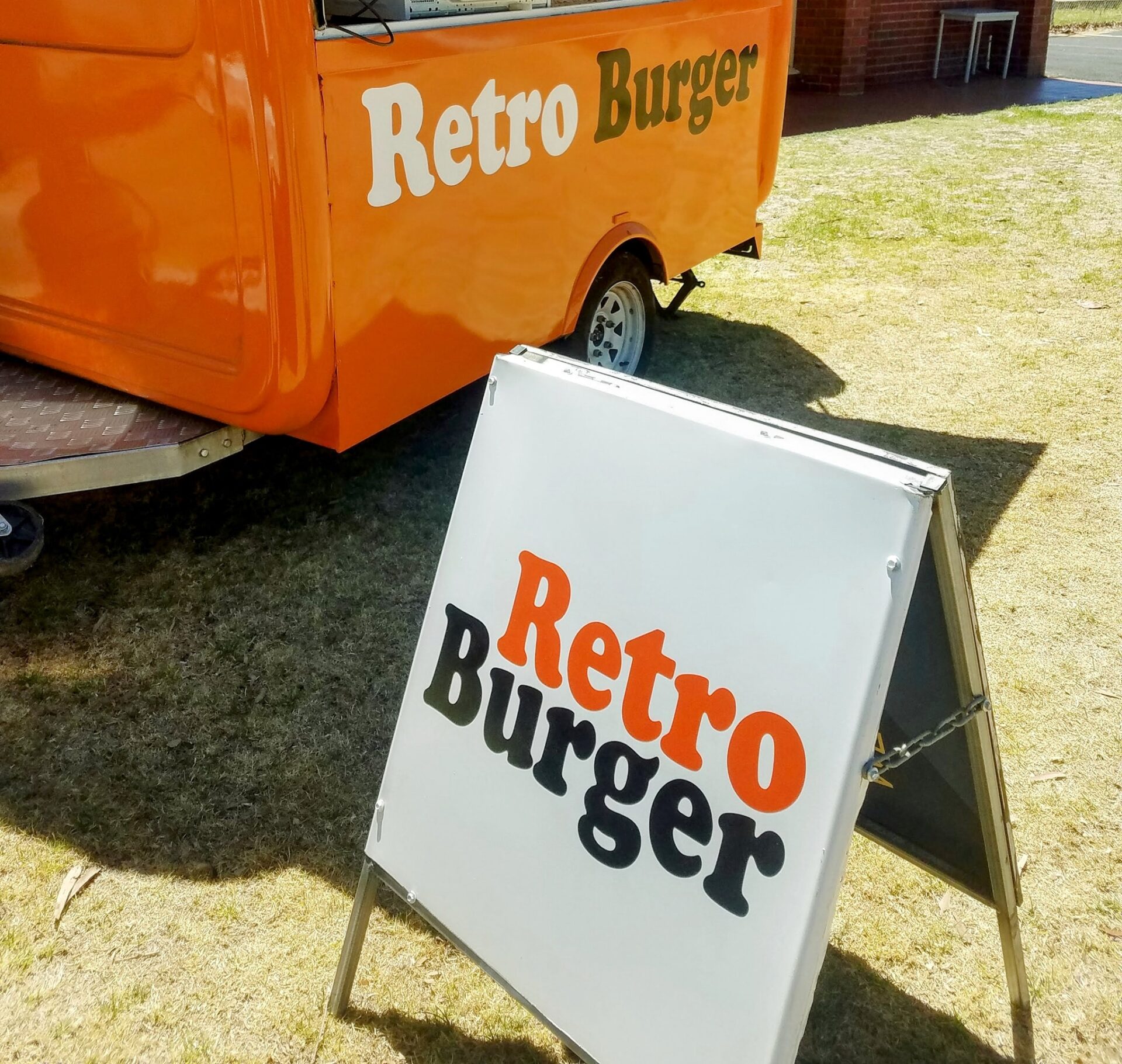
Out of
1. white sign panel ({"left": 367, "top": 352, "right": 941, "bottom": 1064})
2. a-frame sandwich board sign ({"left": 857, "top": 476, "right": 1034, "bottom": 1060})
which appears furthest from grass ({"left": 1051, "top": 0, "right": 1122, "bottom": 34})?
white sign panel ({"left": 367, "top": 352, "right": 941, "bottom": 1064})

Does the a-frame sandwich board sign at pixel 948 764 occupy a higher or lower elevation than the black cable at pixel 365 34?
lower

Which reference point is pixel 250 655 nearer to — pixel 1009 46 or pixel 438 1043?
pixel 438 1043

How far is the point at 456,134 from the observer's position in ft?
11.0

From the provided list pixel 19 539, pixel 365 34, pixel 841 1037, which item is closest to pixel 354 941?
pixel 841 1037

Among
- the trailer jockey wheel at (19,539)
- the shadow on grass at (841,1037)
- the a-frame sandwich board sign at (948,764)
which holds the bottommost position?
the shadow on grass at (841,1037)

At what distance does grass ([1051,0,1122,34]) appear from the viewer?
22188 mm

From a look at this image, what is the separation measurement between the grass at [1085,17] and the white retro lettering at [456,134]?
22.2 metres

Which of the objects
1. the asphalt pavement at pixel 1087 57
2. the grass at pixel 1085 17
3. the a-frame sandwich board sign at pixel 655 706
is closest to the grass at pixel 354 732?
the a-frame sandwich board sign at pixel 655 706

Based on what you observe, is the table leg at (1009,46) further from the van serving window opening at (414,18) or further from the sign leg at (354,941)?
the sign leg at (354,941)

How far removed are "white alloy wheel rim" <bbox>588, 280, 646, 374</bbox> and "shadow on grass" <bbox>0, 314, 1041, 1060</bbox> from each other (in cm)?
75

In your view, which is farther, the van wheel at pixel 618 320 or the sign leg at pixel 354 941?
the van wheel at pixel 618 320

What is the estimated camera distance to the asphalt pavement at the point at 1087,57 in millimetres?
15779

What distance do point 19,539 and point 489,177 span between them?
6.30ft

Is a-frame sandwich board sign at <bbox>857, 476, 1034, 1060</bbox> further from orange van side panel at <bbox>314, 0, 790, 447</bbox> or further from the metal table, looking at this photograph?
the metal table
